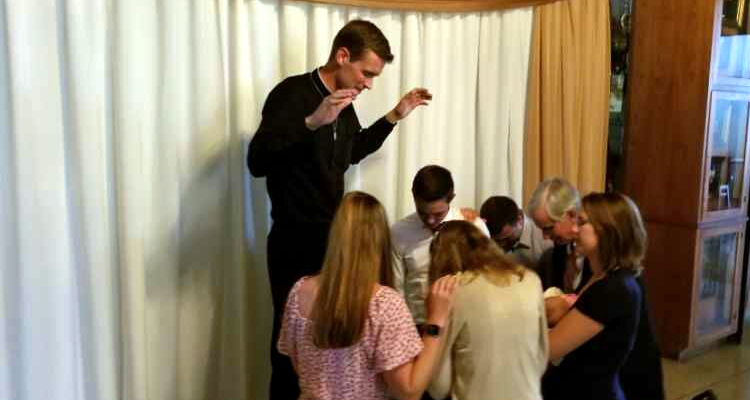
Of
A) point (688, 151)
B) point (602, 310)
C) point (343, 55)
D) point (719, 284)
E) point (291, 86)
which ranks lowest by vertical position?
point (719, 284)

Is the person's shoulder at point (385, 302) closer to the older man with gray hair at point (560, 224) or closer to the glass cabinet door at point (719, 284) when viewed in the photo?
the older man with gray hair at point (560, 224)

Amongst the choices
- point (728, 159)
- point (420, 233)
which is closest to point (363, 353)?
point (420, 233)

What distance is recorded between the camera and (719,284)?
352 centimetres

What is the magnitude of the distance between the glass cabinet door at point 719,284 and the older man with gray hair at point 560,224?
1323 millimetres

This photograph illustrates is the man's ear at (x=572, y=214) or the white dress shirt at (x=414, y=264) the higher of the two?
the man's ear at (x=572, y=214)

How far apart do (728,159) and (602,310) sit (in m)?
2.30

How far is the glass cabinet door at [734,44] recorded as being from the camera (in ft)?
10.4

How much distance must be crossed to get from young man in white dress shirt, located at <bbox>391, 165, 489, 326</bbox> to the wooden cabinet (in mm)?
1435

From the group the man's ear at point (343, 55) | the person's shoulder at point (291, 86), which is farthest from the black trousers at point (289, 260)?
the man's ear at point (343, 55)

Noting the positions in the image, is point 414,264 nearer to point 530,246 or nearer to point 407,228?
point 407,228

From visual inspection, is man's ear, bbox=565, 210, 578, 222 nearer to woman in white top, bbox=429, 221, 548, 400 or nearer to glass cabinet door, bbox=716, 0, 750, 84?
woman in white top, bbox=429, 221, 548, 400

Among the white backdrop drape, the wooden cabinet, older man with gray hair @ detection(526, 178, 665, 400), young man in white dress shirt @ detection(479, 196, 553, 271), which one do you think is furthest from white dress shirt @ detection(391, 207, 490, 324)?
the wooden cabinet

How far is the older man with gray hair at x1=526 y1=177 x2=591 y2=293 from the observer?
196 cm

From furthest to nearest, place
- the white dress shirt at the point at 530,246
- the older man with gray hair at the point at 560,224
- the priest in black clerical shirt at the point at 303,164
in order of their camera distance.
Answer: the white dress shirt at the point at 530,246 → the priest in black clerical shirt at the point at 303,164 → the older man with gray hair at the point at 560,224
